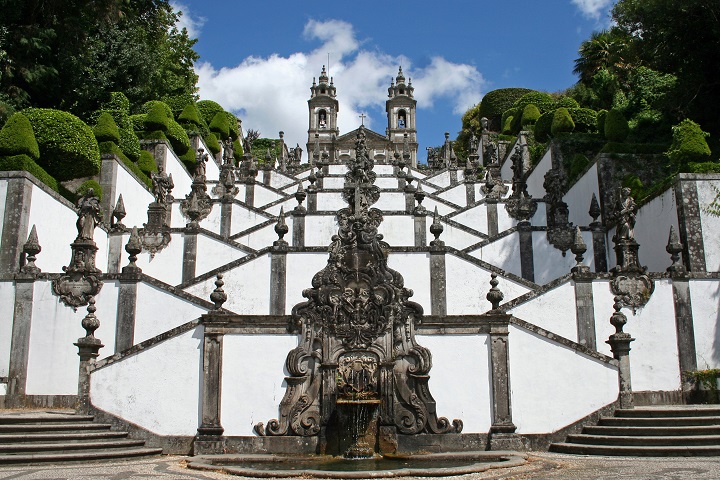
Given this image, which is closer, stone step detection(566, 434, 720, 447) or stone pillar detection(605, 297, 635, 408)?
stone step detection(566, 434, 720, 447)

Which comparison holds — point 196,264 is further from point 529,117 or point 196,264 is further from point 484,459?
point 529,117

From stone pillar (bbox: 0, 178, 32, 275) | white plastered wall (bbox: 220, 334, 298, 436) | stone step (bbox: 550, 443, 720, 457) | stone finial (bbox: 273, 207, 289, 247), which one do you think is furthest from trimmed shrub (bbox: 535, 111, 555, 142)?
white plastered wall (bbox: 220, 334, 298, 436)

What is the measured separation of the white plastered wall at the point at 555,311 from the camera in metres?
16.3

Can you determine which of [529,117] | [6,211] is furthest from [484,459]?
[529,117]

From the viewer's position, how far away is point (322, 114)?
83.0m

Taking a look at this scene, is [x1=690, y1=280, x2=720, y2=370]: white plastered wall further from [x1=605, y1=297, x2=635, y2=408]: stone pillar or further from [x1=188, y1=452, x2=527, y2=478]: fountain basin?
[x1=188, y1=452, x2=527, y2=478]: fountain basin

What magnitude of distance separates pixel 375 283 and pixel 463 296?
593 centimetres

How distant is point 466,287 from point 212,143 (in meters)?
25.8

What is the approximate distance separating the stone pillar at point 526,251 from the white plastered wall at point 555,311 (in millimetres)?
4548

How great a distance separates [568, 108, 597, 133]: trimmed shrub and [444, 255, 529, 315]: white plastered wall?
18.1 m

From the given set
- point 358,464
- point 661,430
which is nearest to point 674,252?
point 661,430

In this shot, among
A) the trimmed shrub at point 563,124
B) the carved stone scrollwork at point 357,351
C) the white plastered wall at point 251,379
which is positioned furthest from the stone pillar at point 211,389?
the trimmed shrub at point 563,124

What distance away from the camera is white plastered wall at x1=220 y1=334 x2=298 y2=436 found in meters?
12.0

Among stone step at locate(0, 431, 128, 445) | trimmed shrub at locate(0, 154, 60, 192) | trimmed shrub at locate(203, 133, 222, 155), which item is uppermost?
trimmed shrub at locate(203, 133, 222, 155)
